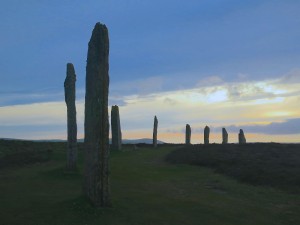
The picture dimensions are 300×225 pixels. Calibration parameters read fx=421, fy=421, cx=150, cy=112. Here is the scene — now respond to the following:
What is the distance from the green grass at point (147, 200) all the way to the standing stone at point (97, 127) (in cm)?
78

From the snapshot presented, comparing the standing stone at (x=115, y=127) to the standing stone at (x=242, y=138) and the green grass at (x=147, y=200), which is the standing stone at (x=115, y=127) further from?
the standing stone at (x=242, y=138)

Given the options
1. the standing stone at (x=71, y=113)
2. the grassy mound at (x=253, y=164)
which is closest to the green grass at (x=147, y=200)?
the grassy mound at (x=253, y=164)

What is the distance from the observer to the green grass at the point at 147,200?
18328 mm

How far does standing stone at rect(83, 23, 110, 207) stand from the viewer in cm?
1973

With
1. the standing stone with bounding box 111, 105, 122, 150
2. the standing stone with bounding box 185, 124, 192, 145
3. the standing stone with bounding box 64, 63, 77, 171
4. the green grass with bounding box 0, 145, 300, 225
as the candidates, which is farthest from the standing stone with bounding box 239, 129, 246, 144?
the standing stone with bounding box 64, 63, 77, 171

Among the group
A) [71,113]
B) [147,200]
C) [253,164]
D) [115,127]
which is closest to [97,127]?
[147,200]

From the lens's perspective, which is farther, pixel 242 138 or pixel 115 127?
pixel 242 138

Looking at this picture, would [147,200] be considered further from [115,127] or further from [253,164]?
[115,127]

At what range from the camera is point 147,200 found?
21781mm

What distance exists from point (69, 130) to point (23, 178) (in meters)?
4.95

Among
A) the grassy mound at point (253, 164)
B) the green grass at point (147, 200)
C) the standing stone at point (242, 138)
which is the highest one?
the standing stone at point (242, 138)

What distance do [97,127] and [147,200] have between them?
489 cm

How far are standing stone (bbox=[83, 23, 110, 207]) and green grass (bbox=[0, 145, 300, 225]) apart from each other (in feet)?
2.57

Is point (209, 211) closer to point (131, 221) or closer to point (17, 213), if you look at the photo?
point (131, 221)
